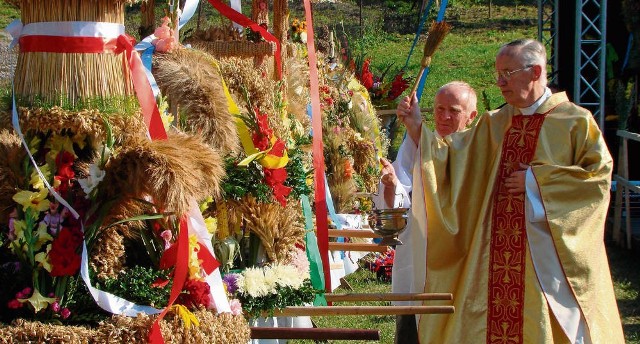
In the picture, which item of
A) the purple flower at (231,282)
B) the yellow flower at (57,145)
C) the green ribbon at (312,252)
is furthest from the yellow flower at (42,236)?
the green ribbon at (312,252)

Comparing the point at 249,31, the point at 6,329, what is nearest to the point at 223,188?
the point at 6,329

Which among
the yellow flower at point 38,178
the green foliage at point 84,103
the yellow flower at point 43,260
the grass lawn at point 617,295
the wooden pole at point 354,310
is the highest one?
the green foliage at point 84,103

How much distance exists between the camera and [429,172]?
4277mm

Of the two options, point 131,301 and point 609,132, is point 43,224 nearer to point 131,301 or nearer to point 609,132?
point 131,301

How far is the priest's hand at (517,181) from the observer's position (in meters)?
4.09

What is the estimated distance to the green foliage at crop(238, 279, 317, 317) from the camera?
11.9 ft

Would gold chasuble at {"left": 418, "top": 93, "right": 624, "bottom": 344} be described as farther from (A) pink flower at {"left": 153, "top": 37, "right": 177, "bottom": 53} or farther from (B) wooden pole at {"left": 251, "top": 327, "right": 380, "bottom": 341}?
(A) pink flower at {"left": 153, "top": 37, "right": 177, "bottom": 53}

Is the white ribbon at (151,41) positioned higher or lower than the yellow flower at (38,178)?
higher

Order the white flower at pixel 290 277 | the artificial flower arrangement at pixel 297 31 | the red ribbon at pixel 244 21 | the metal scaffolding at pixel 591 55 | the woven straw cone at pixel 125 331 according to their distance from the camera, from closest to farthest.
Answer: the woven straw cone at pixel 125 331
the white flower at pixel 290 277
the red ribbon at pixel 244 21
the artificial flower arrangement at pixel 297 31
the metal scaffolding at pixel 591 55

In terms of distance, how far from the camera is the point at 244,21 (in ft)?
17.2

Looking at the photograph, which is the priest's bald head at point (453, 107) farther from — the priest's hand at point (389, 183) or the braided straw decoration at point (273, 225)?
the braided straw decoration at point (273, 225)

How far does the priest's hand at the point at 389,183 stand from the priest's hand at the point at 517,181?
2.03 feet

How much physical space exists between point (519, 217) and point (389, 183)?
0.71 meters

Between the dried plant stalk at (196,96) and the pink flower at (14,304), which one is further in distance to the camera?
the dried plant stalk at (196,96)
